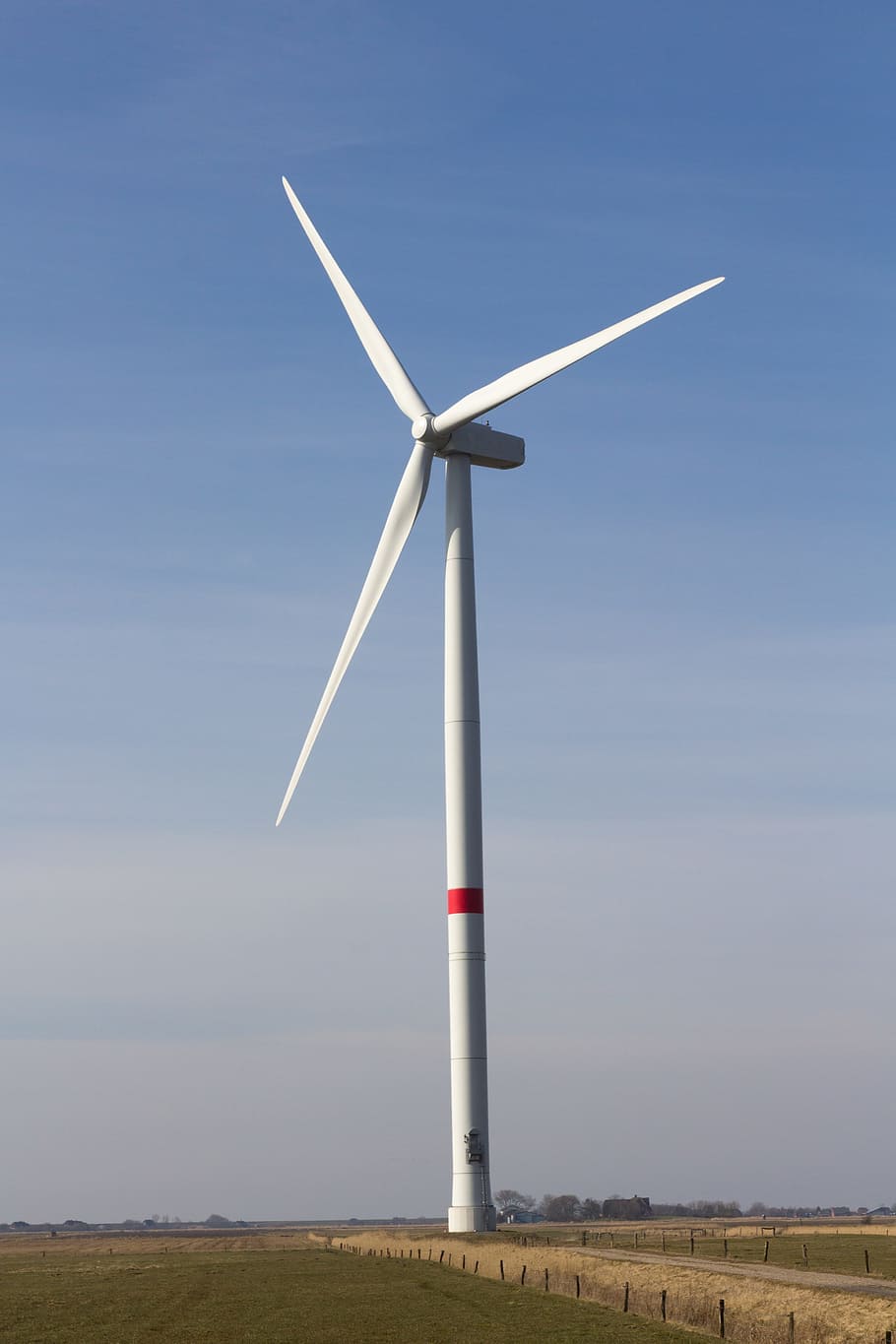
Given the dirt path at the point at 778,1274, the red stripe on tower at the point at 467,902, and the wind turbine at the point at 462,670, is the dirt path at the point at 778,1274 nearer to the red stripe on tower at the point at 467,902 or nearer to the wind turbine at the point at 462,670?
the wind turbine at the point at 462,670

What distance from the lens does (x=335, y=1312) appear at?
51625mm

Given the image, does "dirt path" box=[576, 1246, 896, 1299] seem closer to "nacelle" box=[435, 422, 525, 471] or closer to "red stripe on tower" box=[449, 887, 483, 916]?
"red stripe on tower" box=[449, 887, 483, 916]

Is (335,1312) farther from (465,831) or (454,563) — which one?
(454,563)

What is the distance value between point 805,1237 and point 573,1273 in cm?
4295

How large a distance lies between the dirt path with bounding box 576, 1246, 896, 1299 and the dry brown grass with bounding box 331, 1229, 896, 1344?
835mm

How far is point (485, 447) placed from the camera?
77.7 metres

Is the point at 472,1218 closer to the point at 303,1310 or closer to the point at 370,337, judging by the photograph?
the point at 303,1310

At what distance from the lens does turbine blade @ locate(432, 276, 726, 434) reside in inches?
2498

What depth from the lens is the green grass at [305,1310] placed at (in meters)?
43.1

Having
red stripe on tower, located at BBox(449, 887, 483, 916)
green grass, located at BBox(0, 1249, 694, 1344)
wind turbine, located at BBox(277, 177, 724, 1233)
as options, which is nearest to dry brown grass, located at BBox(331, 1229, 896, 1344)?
green grass, located at BBox(0, 1249, 694, 1344)

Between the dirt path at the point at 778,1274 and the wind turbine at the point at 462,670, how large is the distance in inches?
279

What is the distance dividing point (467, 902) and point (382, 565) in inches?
626

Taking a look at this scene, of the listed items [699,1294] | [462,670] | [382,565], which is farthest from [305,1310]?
[382,565]

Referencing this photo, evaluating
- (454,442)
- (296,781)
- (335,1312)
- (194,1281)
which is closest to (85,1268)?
(194,1281)
